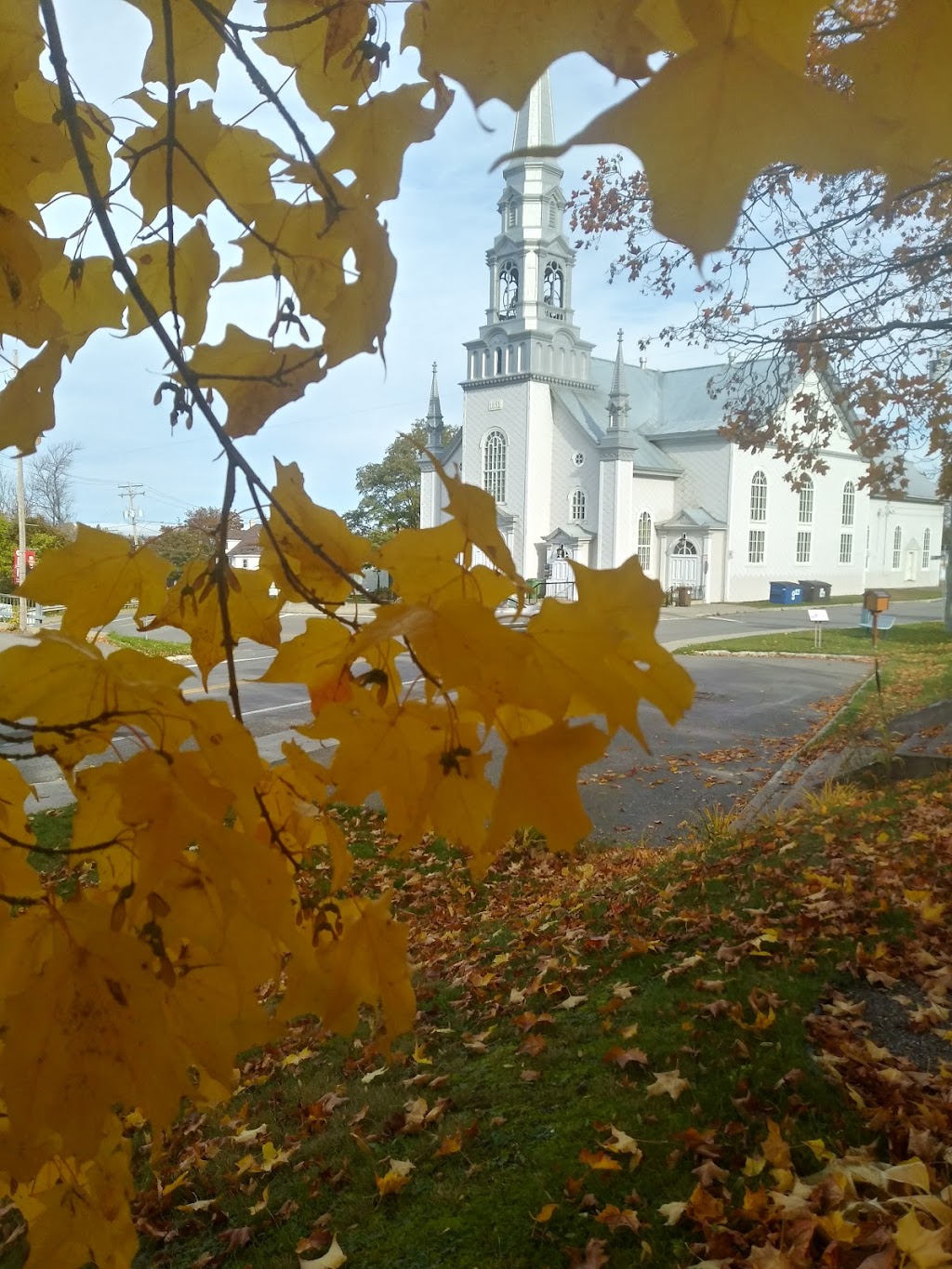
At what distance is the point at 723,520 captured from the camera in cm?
1681

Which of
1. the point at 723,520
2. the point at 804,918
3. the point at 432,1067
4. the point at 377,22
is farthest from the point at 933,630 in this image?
the point at 377,22

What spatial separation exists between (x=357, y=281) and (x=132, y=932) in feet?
1.98

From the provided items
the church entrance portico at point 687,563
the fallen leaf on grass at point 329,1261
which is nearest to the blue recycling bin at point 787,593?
the church entrance portico at point 687,563

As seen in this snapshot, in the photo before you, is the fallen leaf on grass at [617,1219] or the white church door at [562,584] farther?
the fallen leaf on grass at [617,1219]

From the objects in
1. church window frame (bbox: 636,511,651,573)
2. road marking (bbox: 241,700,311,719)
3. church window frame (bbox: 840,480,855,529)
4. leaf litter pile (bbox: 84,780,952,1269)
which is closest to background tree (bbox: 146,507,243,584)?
leaf litter pile (bbox: 84,780,952,1269)

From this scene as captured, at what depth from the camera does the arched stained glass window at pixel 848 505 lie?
16938 millimetres

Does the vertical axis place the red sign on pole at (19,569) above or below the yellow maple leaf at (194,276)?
below

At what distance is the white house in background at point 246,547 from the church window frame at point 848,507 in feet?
57.8

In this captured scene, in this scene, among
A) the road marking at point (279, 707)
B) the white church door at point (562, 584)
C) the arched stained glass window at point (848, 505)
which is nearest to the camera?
the white church door at point (562, 584)

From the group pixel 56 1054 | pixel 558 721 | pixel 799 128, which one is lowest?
pixel 56 1054

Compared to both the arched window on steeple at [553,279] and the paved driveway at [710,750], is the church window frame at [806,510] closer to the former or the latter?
the paved driveway at [710,750]

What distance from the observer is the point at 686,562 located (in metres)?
17.9

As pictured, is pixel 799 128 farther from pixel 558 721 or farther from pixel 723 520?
pixel 723 520

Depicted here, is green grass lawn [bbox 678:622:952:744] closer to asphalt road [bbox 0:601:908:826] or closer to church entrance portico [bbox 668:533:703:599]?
asphalt road [bbox 0:601:908:826]
